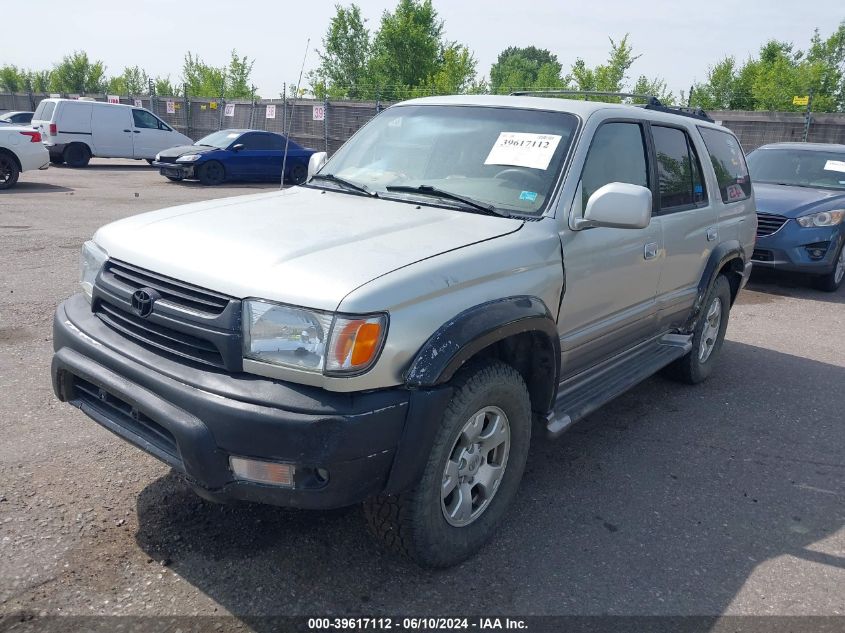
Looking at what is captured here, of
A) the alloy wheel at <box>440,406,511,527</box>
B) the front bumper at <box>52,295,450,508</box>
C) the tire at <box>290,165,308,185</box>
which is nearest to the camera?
the front bumper at <box>52,295,450,508</box>

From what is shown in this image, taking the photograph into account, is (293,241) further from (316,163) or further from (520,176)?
(316,163)

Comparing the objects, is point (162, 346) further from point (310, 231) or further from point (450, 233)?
point (450, 233)


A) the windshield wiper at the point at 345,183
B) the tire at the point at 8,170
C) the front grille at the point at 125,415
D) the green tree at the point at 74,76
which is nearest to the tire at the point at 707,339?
the windshield wiper at the point at 345,183

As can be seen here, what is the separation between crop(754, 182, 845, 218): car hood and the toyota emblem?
7542 millimetres

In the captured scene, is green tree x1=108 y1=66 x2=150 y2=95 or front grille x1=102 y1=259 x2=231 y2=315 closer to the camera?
front grille x1=102 y1=259 x2=231 y2=315

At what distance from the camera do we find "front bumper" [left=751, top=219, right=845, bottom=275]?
8414 millimetres

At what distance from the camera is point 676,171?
14.9ft

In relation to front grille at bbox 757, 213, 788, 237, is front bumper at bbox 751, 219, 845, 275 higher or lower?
lower

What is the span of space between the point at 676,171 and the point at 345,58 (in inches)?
1977

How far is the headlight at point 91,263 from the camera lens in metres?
3.10

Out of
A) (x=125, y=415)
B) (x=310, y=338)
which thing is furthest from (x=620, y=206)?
(x=125, y=415)

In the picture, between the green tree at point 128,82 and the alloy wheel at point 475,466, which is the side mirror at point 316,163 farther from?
the green tree at point 128,82

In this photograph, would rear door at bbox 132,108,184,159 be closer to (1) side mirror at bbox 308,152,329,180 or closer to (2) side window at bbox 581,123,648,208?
(1) side mirror at bbox 308,152,329,180

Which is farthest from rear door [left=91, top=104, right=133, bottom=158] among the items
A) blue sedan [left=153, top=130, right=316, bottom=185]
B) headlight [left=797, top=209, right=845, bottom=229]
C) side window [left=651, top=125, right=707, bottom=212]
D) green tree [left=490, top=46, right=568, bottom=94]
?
green tree [left=490, top=46, right=568, bottom=94]
